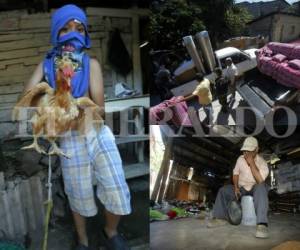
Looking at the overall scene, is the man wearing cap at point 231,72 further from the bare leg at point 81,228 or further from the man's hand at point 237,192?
the bare leg at point 81,228

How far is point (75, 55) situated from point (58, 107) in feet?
1.07

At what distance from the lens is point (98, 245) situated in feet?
Result: 13.2

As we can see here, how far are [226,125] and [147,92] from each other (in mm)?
520

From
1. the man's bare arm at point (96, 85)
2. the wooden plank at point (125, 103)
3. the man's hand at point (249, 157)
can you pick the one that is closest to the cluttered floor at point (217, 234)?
the man's hand at point (249, 157)

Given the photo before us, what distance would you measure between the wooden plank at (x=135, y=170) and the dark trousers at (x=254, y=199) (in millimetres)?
492

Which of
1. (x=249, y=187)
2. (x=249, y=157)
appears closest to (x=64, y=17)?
(x=249, y=157)

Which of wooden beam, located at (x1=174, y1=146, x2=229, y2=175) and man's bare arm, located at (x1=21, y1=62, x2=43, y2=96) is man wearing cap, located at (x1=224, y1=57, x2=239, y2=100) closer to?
wooden beam, located at (x1=174, y1=146, x2=229, y2=175)

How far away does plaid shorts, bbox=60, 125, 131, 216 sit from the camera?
153 inches

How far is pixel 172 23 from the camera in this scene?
388cm

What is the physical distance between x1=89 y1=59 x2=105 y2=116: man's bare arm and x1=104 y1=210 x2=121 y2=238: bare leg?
678 millimetres

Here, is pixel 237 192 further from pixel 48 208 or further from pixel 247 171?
pixel 48 208

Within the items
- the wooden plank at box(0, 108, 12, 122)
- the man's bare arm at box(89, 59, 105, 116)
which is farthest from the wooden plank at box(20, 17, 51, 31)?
the wooden plank at box(0, 108, 12, 122)

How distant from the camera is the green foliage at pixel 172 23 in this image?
386 centimetres

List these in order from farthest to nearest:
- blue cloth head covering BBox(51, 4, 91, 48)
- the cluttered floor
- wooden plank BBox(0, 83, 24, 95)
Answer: the cluttered floor → wooden plank BBox(0, 83, 24, 95) → blue cloth head covering BBox(51, 4, 91, 48)
